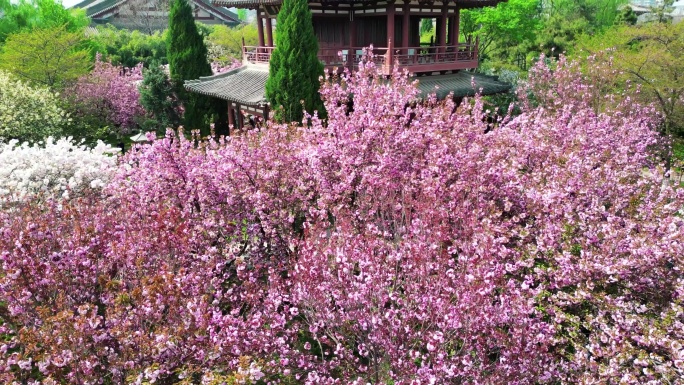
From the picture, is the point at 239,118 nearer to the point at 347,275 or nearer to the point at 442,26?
the point at 442,26

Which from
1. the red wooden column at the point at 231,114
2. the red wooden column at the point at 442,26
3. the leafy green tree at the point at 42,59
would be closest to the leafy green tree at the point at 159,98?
the red wooden column at the point at 231,114

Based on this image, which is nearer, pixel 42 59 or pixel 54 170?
pixel 54 170

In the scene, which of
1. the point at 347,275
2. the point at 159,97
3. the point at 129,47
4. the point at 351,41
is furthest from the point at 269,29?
the point at 129,47

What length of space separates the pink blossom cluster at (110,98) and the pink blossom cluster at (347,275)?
16.1 m

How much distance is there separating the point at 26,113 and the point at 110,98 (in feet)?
22.1

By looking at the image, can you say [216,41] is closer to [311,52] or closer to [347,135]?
[311,52]

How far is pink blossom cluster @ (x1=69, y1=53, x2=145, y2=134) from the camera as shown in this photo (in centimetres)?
2275

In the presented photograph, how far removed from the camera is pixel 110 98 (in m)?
23.9

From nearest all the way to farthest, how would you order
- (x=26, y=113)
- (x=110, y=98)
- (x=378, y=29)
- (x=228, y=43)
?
(x=26, y=113) → (x=378, y=29) → (x=110, y=98) → (x=228, y=43)

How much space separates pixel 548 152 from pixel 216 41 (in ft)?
128

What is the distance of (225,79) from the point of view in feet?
68.9

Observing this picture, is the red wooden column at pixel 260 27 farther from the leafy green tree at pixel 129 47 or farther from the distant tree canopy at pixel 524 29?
the leafy green tree at pixel 129 47

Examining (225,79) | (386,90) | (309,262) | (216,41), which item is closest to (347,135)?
(386,90)

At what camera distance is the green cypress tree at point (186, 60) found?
874 inches
